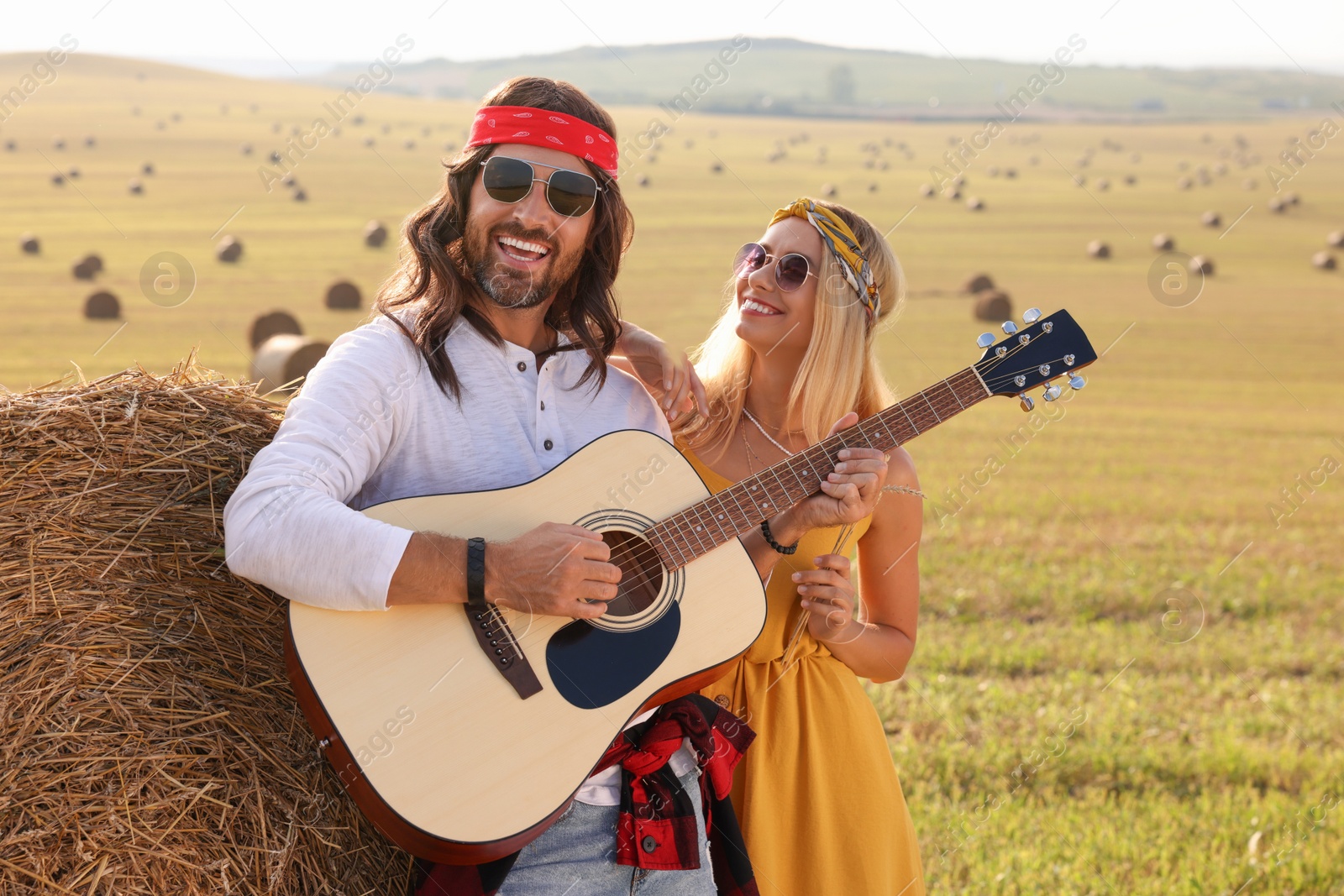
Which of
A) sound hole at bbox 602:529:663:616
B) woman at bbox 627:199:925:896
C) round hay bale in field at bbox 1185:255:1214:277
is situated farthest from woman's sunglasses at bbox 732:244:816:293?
round hay bale in field at bbox 1185:255:1214:277

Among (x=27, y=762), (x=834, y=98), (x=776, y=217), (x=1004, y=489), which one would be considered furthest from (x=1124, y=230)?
(x=834, y=98)

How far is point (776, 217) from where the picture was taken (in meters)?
3.70

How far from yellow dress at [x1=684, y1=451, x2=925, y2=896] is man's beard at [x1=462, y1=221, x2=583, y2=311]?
1153 millimetres

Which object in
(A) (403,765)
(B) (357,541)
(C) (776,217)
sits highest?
(C) (776,217)

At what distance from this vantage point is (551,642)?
104 inches

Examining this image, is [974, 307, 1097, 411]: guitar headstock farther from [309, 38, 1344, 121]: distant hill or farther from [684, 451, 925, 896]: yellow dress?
[309, 38, 1344, 121]: distant hill

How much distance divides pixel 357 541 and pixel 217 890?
928 mm

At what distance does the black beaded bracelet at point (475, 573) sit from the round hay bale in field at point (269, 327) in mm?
12193

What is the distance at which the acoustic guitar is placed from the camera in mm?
2422

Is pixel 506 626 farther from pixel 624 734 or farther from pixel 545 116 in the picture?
pixel 545 116

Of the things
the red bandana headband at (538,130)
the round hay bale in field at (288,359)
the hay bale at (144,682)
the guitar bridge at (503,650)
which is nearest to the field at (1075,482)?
the guitar bridge at (503,650)

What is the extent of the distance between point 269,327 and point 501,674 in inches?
485

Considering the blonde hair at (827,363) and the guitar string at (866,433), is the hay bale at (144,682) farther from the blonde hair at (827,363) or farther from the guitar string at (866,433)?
the blonde hair at (827,363)

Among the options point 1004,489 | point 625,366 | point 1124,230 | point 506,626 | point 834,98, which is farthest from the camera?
point 834,98
